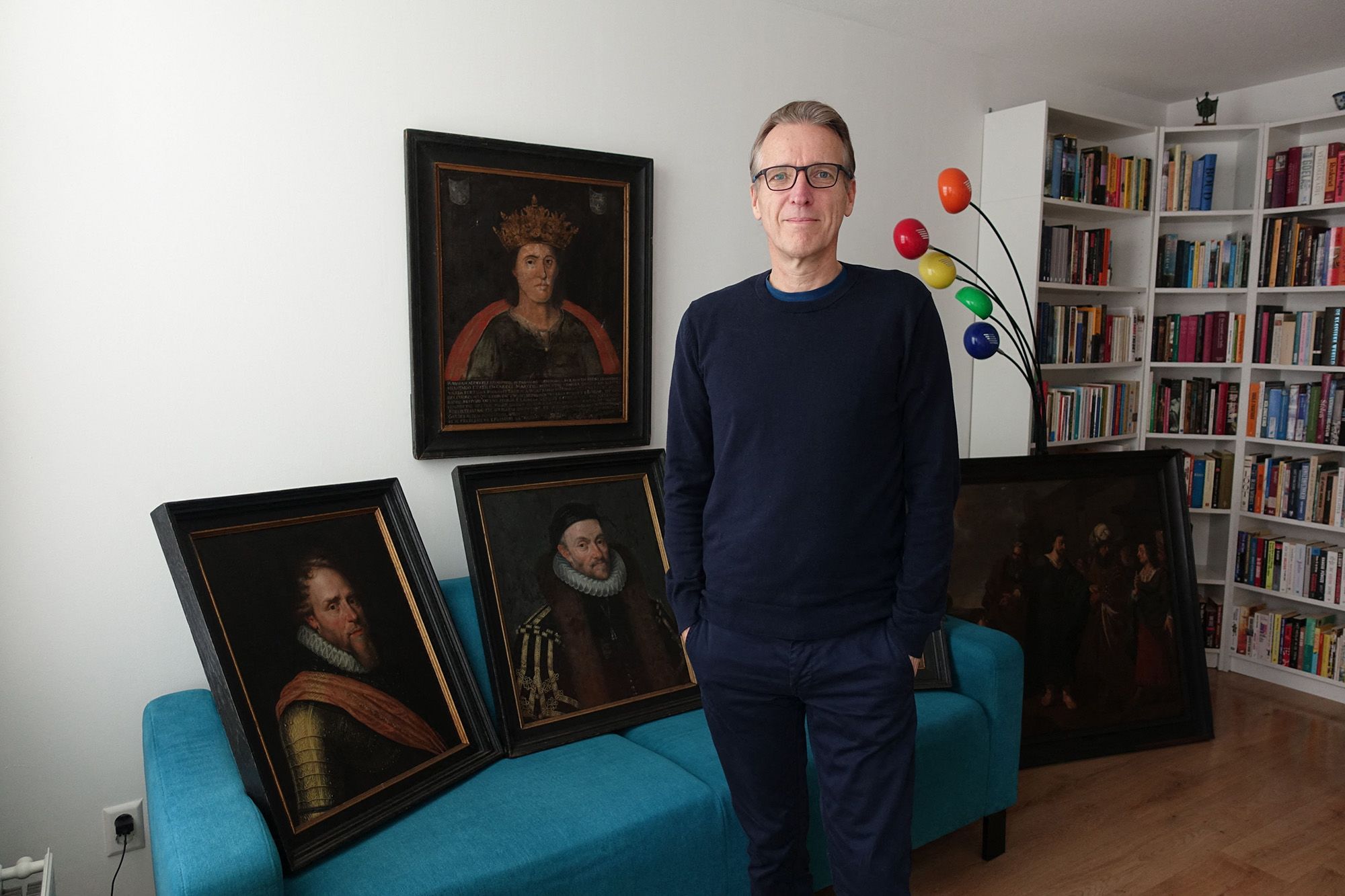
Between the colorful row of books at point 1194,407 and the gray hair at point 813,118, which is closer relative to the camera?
the gray hair at point 813,118

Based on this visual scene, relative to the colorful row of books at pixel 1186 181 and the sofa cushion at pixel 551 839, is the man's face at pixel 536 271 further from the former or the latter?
the colorful row of books at pixel 1186 181

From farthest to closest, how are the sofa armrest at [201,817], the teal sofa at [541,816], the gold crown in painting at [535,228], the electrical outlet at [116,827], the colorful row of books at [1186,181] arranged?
the colorful row of books at [1186,181] < the gold crown in painting at [535,228] < the electrical outlet at [116,827] < the teal sofa at [541,816] < the sofa armrest at [201,817]

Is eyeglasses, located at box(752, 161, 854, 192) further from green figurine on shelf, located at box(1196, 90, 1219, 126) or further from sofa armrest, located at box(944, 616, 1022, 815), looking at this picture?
green figurine on shelf, located at box(1196, 90, 1219, 126)

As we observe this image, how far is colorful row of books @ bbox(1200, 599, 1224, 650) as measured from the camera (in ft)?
13.6

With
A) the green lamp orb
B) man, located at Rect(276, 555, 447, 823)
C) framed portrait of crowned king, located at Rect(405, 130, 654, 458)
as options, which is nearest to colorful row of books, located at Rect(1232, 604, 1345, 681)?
the green lamp orb

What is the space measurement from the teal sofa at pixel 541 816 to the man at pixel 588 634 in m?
0.11

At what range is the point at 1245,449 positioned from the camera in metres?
4.06

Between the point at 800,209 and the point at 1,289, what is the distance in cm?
168

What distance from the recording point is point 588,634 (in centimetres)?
242

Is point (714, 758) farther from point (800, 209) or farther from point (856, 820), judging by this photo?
point (800, 209)

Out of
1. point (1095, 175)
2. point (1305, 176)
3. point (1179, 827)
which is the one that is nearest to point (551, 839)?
point (1179, 827)

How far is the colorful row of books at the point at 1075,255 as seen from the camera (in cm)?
376

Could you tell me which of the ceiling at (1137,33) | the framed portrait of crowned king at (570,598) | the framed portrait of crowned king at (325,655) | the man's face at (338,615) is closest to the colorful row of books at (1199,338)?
the ceiling at (1137,33)

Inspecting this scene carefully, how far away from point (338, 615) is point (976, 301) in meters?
2.17
